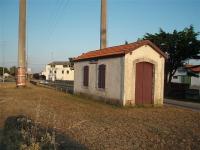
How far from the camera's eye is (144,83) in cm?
1877

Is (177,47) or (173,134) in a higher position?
(177,47)

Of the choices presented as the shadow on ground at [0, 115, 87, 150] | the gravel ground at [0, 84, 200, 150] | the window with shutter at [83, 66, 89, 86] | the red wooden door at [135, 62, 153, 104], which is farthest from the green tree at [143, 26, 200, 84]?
the shadow on ground at [0, 115, 87, 150]

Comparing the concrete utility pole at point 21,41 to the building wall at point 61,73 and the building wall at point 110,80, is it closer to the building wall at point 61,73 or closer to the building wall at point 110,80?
the building wall at point 110,80

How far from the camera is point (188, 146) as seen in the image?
8.34 m

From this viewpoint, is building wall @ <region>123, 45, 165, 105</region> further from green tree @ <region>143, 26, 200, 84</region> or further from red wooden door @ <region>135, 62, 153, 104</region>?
green tree @ <region>143, 26, 200, 84</region>

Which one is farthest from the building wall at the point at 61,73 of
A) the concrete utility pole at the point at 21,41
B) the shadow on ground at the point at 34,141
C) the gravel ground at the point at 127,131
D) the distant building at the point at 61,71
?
the shadow on ground at the point at 34,141

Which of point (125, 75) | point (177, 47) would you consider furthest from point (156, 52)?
point (177, 47)

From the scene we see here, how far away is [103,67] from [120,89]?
2919 mm

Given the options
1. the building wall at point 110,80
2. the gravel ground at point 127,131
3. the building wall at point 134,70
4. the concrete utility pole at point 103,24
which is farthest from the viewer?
the concrete utility pole at point 103,24

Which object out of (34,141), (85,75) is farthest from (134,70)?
(34,141)

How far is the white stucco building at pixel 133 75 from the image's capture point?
18016 millimetres

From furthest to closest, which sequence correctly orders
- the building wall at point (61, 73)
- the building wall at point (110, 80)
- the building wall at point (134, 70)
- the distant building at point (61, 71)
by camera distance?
1. the distant building at point (61, 71)
2. the building wall at point (61, 73)
3. the building wall at point (110, 80)
4. the building wall at point (134, 70)

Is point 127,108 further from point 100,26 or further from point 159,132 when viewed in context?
point 100,26

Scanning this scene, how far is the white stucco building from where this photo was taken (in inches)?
709
